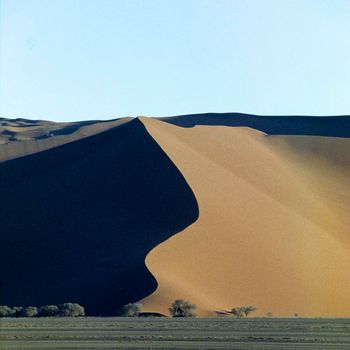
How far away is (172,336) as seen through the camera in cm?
3500

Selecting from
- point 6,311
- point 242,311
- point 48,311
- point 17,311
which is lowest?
point 17,311

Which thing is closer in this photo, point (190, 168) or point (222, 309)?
point (222, 309)

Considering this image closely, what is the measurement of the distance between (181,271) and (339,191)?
2737 cm

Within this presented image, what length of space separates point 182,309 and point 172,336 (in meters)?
19.5

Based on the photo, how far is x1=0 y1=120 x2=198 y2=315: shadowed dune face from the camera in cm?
6241

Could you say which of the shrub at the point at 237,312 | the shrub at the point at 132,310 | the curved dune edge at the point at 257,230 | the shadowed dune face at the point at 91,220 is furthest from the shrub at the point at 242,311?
the shrub at the point at 132,310

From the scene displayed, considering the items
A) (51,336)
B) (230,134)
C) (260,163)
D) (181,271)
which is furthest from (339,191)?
(51,336)

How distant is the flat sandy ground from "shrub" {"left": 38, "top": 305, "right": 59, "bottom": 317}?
1118 centimetres

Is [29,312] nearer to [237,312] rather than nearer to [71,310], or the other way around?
[71,310]

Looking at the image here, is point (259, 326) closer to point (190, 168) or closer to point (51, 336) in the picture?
point (51, 336)

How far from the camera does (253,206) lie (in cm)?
7500

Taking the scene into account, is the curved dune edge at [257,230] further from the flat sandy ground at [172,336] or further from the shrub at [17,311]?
the flat sandy ground at [172,336]

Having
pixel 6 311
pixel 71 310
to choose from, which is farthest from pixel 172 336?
pixel 6 311

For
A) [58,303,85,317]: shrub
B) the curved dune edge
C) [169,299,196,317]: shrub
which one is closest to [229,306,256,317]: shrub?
the curved dune edge
